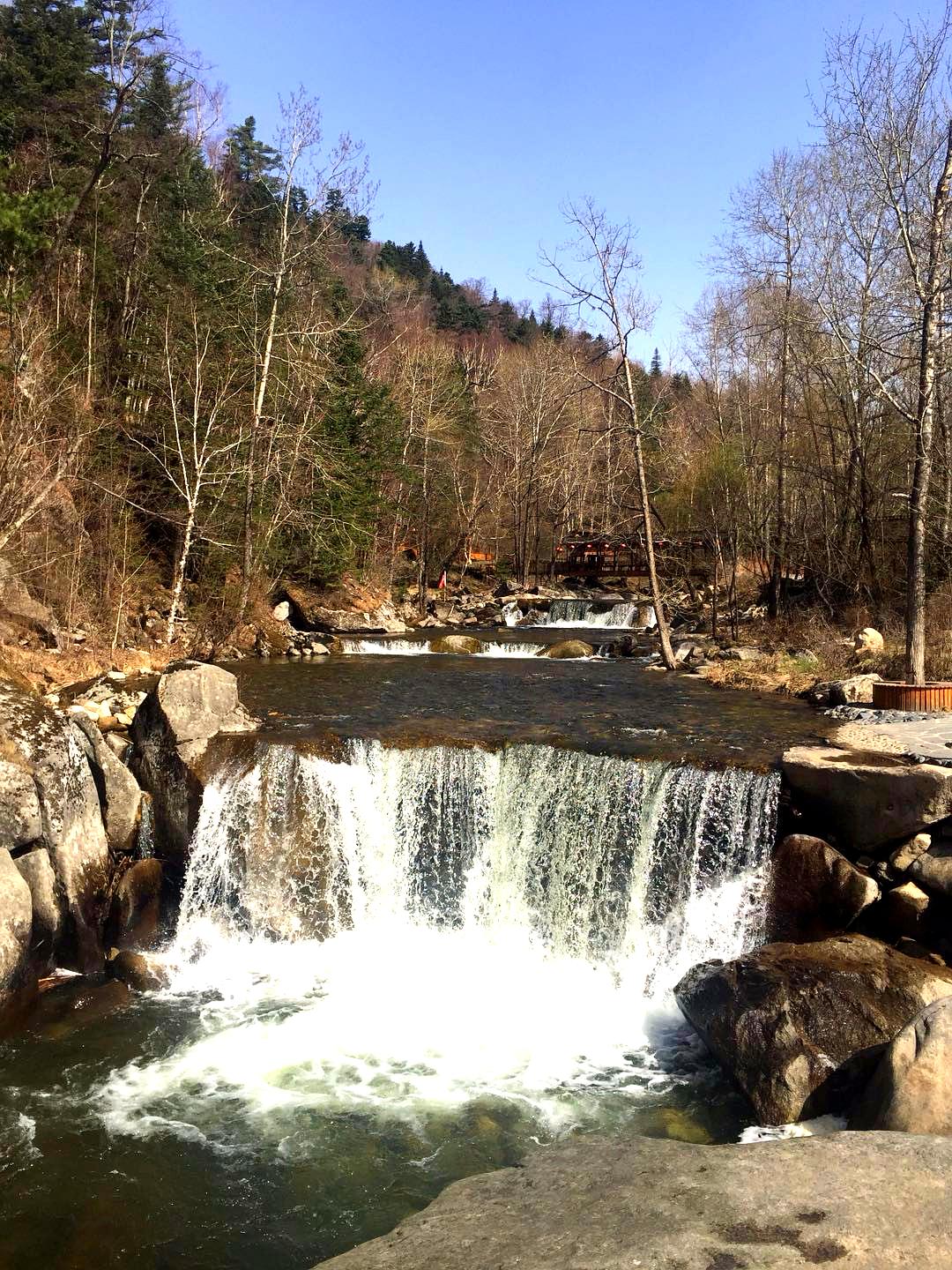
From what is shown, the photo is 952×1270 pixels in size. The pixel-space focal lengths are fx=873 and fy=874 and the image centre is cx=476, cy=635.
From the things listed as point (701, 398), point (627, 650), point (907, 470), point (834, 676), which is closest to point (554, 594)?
point (701, 398)

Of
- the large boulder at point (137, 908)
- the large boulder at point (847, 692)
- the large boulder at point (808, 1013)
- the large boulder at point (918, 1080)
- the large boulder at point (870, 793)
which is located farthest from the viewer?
the large boulder at point (847, 692)

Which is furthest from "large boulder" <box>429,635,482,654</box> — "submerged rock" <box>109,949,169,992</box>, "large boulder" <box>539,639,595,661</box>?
"submerged rock" <box>109,949,169,992</box>

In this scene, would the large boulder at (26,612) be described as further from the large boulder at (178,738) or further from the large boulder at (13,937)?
the large boulder at (13,937)

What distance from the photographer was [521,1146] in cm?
554

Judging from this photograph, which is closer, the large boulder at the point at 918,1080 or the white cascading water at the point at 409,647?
the large boulder at the point at 918,1080

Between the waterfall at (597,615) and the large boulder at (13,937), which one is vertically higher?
the waterfall at (597,615)

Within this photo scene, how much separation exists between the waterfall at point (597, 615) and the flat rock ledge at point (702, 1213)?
1978cm

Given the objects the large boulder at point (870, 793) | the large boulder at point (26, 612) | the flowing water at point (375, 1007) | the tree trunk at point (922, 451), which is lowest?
the flowing water at point (375, 1007)

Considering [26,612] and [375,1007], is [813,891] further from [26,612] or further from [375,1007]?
[26,612]

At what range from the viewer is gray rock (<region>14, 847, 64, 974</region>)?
24.7 ft

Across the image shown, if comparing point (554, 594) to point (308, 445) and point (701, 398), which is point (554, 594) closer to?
point (701, 398)

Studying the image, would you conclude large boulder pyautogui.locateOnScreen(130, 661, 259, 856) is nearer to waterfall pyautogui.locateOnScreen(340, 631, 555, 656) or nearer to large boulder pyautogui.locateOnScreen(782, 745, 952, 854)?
large boulder pyautogui.locateOnScreen(782, 745, 952, 854)

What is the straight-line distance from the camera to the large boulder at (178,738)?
9.05 metres

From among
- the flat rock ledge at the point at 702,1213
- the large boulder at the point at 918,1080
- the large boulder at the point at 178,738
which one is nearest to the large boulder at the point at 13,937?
the large boulder at the point at 178,738
